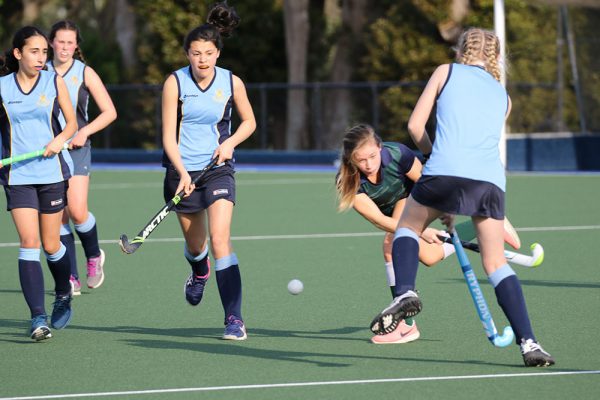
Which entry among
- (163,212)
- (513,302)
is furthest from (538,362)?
(163,212)

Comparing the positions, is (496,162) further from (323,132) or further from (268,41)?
(268,41)

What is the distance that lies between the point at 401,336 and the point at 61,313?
203 centimetres

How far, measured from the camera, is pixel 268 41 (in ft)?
104

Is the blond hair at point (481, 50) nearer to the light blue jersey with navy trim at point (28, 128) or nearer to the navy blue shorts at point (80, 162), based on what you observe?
the light blue jersey with navy trim at point (28, 128)

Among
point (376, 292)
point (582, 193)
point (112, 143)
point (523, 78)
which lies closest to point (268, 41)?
point (112, 143)

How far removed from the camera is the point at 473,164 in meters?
6.05

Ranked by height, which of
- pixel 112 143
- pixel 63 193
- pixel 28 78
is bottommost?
pixel 112 143

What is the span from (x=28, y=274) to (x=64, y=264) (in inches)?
14.0

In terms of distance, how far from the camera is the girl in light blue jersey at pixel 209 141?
23.5 ft

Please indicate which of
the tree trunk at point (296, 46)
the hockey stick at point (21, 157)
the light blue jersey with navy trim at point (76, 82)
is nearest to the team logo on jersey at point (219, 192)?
the hockey stick at point (21, 157)

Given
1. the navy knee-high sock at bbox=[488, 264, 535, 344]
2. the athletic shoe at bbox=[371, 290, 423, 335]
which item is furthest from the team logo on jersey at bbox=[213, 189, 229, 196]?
the navy knee-high sock at bbox=[488, 264, 535, 344]

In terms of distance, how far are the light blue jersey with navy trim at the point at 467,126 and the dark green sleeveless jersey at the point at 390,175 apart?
29.9 inches

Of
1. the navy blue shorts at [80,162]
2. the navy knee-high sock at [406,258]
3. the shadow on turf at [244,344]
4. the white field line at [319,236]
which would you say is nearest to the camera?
the navy knee-high sock at [406,258]

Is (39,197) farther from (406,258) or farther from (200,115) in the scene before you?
(406,258)
